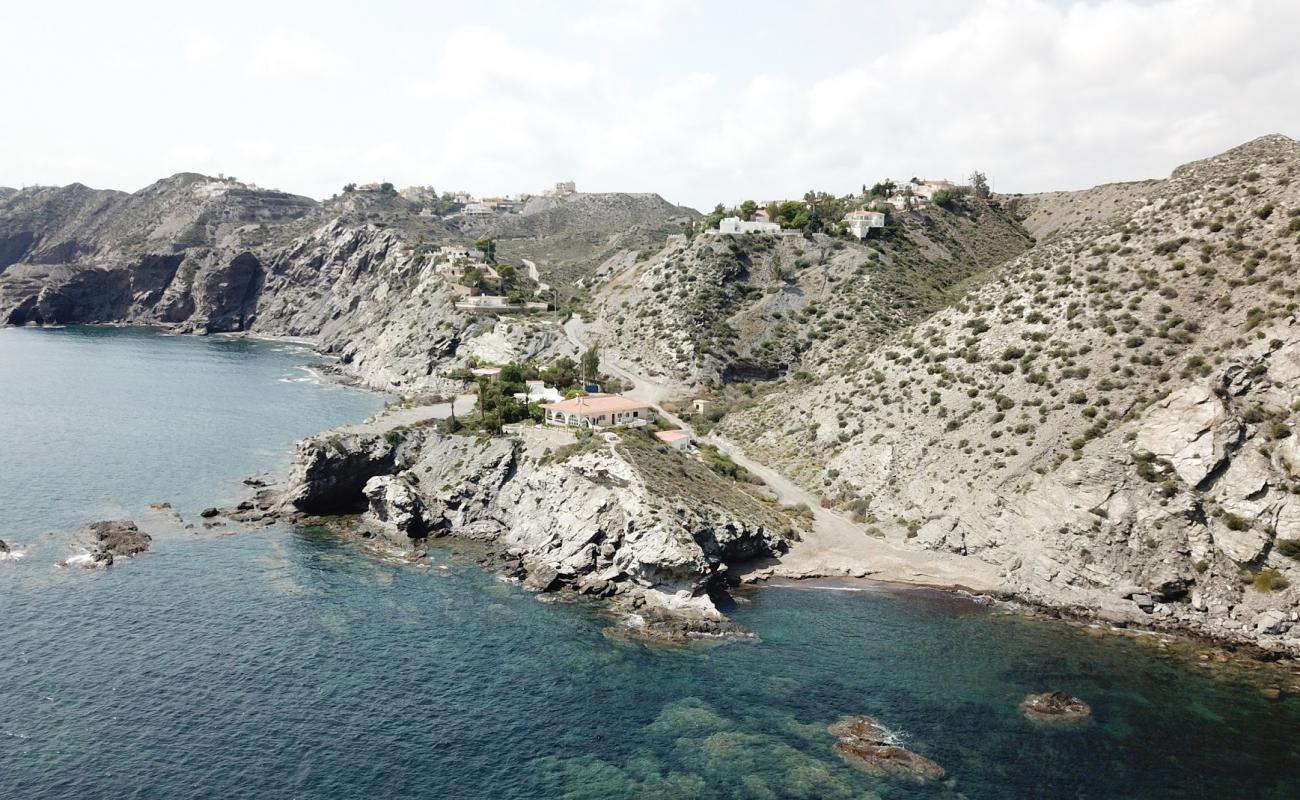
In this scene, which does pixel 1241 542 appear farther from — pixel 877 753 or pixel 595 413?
pixel 595 413

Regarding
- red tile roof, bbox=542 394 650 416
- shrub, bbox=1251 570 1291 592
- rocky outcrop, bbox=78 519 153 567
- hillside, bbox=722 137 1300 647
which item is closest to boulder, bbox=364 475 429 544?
red tile roof, bbox=542 394 650 416

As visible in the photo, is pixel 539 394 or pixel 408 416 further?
pixel 539 394

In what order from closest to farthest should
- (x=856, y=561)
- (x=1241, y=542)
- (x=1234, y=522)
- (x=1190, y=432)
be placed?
(x=1241, y=542) < (x=1234, y=522) < (x=1190, y=432) < (x=856, y=561)

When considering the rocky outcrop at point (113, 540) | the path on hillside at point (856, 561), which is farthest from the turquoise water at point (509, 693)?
the path on hillside at point (856, 561)

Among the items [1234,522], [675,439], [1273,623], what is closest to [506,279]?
[675,439]

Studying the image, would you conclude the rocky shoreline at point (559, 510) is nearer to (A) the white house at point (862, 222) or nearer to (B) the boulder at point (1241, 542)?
(B) the boulder at point (1241, 542)

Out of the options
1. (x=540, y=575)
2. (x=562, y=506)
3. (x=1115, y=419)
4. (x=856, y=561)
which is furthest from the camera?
(x=562, y=506)
